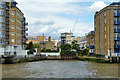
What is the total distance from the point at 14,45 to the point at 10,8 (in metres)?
12.8

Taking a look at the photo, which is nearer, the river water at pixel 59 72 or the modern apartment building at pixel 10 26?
the river water at pixel 59 72

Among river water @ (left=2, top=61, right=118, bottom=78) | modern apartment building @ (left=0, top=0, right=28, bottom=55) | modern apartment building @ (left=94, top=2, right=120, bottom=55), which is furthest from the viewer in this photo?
modern apartment building @ (left=0, top=0, right=28, bottom=55)

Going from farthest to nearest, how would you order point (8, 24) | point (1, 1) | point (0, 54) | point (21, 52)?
1. point (21, 52)
2. point (8, 24)
3. point (1, 1)
4. point (0, 54)

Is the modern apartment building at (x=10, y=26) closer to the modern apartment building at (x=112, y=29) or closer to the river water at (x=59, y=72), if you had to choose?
the river water at (x=59, y=72)

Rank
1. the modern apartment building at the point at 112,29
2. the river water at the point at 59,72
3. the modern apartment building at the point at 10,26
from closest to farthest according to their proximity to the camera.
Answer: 1. the river water at the point at 59,72
2. the modern apartment building at the point at 112,29
3. the modern apartment building at the point at 10,26

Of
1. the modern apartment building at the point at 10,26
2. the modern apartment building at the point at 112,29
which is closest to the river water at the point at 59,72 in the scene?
the modern apartment building at the point at 112,29

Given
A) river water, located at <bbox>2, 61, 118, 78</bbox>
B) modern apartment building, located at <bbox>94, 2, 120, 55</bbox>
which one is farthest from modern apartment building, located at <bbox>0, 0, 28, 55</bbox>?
modern apartment building, located at <bbox>94, 2, 120, 55</bbox>

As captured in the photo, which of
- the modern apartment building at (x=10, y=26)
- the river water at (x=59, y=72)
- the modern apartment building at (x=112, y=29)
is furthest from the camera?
the modern apartment building at (x=10, y=26)

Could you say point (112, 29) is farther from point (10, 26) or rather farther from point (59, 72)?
point (10, 26)

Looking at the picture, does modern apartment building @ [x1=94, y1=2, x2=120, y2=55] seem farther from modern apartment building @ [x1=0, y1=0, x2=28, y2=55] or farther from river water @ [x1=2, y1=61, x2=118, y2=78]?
modern apartment building @ [x1=0, y1=0, x2=28, y2=55]

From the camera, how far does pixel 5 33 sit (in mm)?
52750

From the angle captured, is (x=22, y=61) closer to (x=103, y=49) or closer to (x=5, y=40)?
(x=5, y=40)

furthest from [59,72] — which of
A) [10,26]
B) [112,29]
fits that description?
[10,26]

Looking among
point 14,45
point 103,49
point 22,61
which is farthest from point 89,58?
point 14,45
